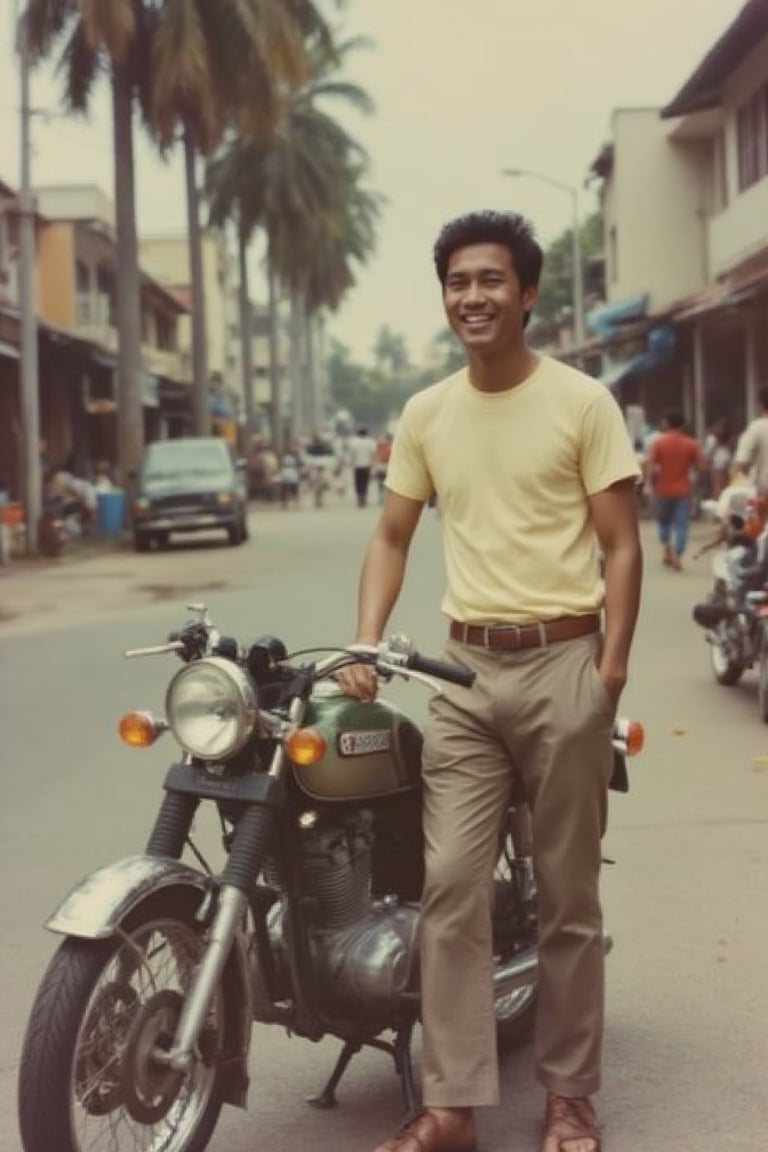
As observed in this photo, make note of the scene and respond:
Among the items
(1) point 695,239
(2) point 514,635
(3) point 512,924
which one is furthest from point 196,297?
(2) point 514,635

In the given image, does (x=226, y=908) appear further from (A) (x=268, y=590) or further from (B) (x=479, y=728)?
(A) (x=268, y=590)

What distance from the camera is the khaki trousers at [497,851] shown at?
151 inches

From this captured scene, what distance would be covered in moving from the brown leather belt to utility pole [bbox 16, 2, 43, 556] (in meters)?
22.6

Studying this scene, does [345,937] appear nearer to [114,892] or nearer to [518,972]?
[518,972]

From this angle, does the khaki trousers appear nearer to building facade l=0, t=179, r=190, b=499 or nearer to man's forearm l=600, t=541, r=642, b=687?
man's forearm l=600, t=541, r=642, b=687

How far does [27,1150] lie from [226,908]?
0.59m

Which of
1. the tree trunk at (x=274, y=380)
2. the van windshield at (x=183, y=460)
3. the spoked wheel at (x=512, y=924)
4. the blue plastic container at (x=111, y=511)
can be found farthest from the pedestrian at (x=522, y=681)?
the tree trunk at (x=274, y=380)

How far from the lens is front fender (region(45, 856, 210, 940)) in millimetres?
3461

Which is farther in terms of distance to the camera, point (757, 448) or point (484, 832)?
point (757, 448)

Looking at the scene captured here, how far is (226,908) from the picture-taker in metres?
3.61

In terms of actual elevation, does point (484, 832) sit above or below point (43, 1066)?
above

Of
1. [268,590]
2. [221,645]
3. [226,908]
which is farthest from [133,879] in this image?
[268,590]

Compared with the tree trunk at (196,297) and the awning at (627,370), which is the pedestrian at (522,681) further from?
the tree trunk at (196,297)

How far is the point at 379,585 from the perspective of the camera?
13.9 feet
